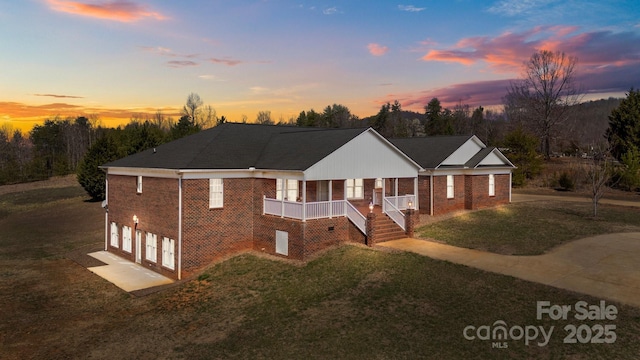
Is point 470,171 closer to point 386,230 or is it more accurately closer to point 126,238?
point 386,230

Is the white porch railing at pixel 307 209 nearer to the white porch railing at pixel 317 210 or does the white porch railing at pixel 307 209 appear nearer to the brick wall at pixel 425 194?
the white porch railing at pixel 317 210

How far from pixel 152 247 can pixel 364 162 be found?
1333 cm

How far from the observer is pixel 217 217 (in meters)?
22.5

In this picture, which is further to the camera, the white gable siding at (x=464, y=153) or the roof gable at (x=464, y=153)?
the white gable siding at (x=464, y=153)

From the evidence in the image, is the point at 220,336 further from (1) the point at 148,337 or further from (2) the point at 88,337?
(2) the point at 88,337

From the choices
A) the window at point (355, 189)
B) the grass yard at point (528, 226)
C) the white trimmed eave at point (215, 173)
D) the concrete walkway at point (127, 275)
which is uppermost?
the white trimmed eave at point (215, 173)

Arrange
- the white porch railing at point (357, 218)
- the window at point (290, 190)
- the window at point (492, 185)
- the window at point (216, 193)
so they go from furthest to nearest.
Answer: the window at point (492, 185)
the window at point (290, 190)
the window at point (216, 193)
the white porch railing at point (357, 218)

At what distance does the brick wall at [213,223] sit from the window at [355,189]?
6.91m

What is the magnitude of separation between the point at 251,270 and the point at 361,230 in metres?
6.24

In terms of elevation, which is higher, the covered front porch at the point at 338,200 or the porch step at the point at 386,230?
the covered front porch at the point at 338,200

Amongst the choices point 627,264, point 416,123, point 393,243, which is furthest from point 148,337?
point 416,123

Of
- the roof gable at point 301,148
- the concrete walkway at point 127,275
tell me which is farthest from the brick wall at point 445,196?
the concrete walkway at point 127,275

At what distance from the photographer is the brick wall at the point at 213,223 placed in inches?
846

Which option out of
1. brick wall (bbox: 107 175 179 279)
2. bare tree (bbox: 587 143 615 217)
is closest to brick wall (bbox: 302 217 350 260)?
brick wall (bbox: 107 175 179 279)
